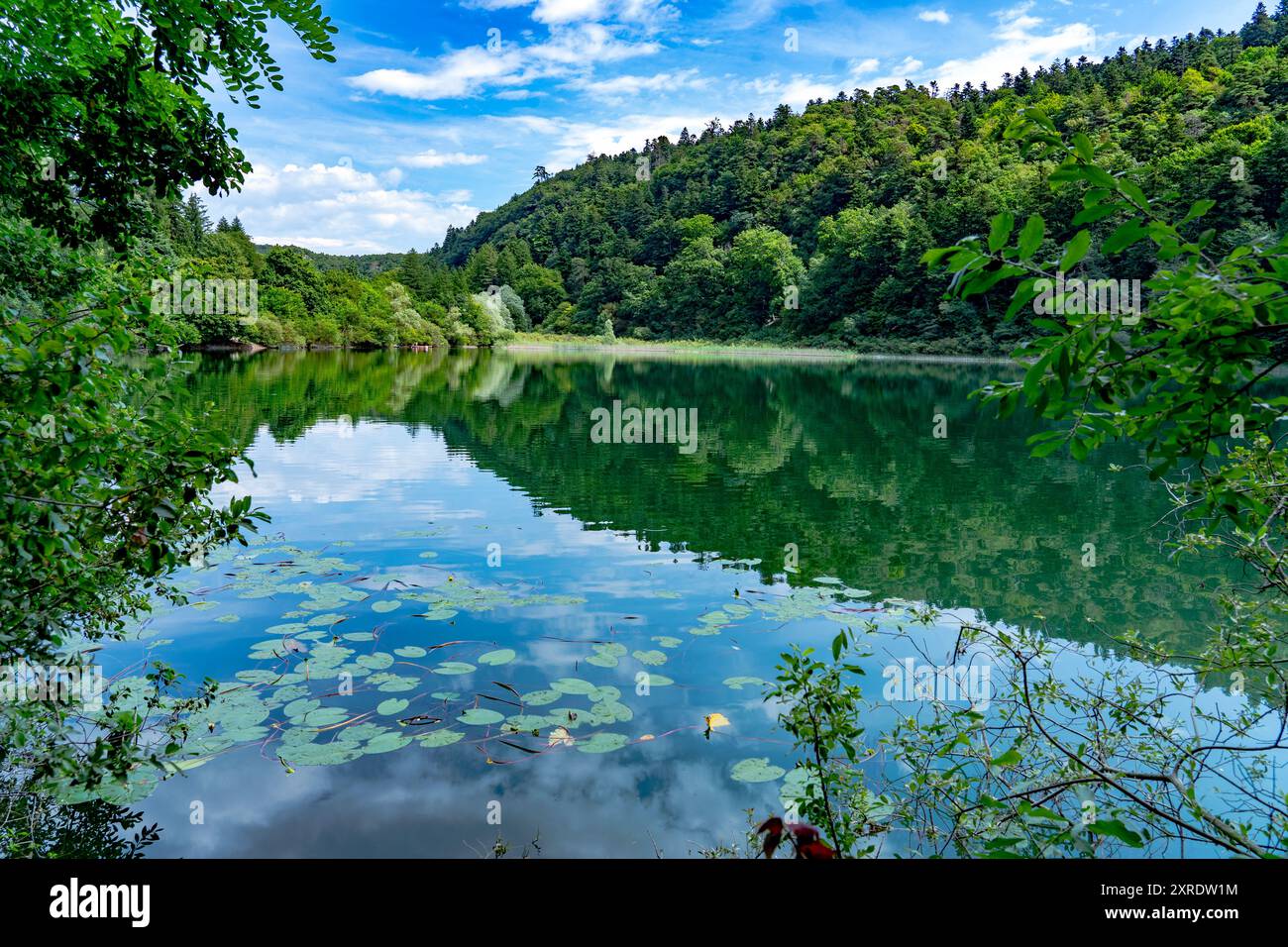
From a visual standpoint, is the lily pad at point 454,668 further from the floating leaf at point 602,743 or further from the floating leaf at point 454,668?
the floating leaf at point 602,743

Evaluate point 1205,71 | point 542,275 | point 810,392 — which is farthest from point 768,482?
point 542,275

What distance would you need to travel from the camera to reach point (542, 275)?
13700cm

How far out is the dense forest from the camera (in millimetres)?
71562

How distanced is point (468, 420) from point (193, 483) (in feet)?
86.2

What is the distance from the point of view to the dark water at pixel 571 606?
5551 mm

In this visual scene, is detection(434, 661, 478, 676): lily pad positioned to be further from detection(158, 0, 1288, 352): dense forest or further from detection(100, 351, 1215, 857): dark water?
detection(158, 0, 1288, 352): dense forest

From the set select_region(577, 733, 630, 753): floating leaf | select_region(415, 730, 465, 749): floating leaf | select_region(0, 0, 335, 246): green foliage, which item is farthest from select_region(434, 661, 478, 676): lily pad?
select_region(0, 0, 335, 246): green foliage

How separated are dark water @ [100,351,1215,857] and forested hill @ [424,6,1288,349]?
127 ft

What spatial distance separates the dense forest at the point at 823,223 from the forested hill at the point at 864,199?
0.35m

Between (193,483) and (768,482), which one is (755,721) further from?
(768,482)

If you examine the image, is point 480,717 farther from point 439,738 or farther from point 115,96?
point 115,96

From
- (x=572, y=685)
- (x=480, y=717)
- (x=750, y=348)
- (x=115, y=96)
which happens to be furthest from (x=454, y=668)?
(x=750, y=348)

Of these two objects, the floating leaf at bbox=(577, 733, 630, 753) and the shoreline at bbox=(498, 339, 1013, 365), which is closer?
the floating leaf at bbox=(577, 733, 630, 753)

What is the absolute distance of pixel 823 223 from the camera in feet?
332
